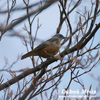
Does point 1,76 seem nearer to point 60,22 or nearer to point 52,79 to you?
point 52,79

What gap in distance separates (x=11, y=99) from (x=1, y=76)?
48 centimetres

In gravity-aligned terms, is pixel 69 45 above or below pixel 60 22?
below

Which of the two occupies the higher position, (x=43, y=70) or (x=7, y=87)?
(x=43, y=70)

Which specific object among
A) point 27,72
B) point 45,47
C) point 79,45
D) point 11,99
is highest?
point 45,47

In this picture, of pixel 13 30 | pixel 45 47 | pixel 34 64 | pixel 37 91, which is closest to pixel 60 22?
pixel 45 47

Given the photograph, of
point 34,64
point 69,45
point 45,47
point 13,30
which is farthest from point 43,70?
point 13,30

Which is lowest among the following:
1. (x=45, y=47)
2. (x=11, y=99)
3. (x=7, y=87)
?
(x=11, y=99)

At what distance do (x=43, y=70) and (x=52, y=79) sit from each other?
0.37m

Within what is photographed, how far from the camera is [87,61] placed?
340cm

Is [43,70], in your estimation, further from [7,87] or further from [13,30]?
[13,30]

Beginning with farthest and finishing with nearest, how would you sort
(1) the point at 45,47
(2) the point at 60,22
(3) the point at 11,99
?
(1) the point at 45,47
(2) the point at 60,22
(3) the point at 11,99

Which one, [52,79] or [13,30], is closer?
[13,30]

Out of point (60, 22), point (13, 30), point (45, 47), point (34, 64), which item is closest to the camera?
point (13, 30)

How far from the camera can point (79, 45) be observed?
10.4ft
